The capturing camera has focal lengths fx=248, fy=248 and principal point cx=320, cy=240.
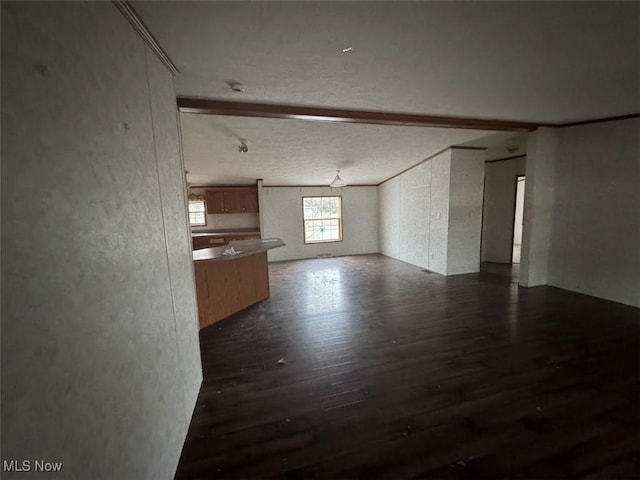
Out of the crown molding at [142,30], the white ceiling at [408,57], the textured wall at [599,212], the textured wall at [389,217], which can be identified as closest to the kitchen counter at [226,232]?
the white ceiling at [408,57]

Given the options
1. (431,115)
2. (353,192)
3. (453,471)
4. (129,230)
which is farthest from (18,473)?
(353,192)

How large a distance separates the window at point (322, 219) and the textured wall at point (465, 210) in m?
3.56

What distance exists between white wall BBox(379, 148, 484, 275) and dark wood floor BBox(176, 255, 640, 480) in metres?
1.64

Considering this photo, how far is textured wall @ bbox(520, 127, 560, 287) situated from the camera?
371 centimetres

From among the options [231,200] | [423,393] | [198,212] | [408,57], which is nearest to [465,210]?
[408,57]

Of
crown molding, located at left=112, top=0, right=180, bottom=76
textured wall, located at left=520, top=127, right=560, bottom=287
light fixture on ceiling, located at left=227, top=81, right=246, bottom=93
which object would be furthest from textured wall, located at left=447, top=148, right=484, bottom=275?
crown molding, located at left=112, top=0, right=180, bottom=76

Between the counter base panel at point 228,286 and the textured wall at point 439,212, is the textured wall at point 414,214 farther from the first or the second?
the counter base panel at point 228,286

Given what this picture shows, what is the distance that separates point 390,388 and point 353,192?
254 inches

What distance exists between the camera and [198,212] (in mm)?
7121

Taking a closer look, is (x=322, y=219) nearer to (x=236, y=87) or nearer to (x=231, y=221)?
(x=231, y=221)

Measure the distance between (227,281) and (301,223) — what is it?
4.37 metres

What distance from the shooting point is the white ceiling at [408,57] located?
4.40 ft

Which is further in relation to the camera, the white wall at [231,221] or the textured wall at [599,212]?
the white wall at [231,221]

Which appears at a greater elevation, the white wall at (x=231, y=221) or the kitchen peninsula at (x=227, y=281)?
the white wall at (x=231, y=221)
